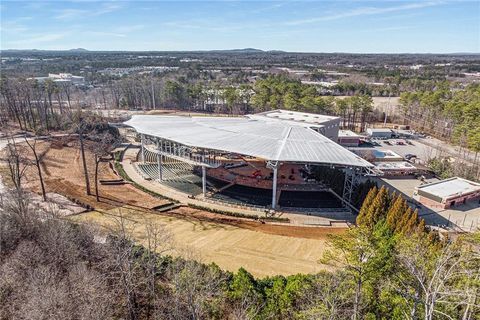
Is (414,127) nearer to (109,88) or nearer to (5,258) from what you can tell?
(5,258)

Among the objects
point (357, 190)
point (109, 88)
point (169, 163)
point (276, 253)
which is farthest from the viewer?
point (109, 88)

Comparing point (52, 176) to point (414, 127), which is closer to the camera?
point (52, 176)

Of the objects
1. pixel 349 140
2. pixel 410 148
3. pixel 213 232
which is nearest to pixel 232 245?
pixel 213 232

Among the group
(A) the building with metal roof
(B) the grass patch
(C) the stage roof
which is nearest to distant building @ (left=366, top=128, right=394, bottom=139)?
(A) the building with metal roof

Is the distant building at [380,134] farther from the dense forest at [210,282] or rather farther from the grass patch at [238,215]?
the dense forest at [210,282]

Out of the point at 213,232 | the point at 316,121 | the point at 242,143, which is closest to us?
the point at 213,232

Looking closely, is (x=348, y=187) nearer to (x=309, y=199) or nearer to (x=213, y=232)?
(x=309, y=199)

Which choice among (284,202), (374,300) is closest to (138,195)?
(284,202)
